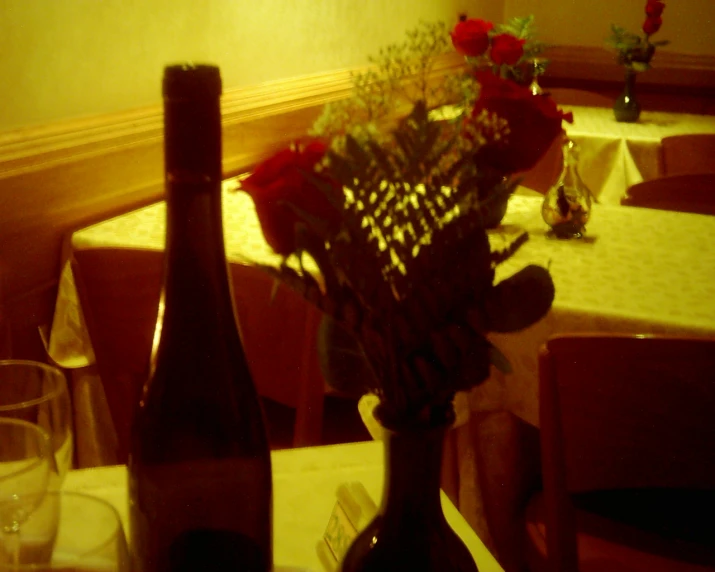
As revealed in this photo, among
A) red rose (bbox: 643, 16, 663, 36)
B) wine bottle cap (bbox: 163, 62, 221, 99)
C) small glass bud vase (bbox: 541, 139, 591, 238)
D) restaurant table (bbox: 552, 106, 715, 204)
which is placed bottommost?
restaurant table (bbox: 552, 106, 715, 204)

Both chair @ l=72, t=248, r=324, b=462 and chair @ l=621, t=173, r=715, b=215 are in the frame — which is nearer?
chair @ l=72, t=248, r=324, b=462

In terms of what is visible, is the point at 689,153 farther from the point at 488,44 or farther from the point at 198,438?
the point at 198,438

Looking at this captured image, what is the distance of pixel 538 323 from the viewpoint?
48.1 inches

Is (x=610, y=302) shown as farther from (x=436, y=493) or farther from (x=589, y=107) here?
(x=589, y=107)

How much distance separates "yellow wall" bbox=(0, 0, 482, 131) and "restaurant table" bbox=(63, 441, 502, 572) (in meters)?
1.05

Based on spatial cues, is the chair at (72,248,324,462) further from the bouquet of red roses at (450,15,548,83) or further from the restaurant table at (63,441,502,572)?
the bouquet of red roses at (450,15,548,83)

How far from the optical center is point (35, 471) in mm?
450

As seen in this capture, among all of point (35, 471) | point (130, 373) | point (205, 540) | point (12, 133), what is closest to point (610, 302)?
point (130, 373)

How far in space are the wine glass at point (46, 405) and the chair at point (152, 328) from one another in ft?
1.36

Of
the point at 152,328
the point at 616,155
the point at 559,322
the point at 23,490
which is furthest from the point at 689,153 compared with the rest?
the point at 23,490

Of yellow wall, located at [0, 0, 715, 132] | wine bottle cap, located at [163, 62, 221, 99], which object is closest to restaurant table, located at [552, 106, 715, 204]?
yellow wall, located at [0, 0, 715, 132]

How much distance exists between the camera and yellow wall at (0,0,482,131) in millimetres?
1515

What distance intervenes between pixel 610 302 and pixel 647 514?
34 cm

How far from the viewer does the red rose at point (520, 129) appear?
3.62ft
